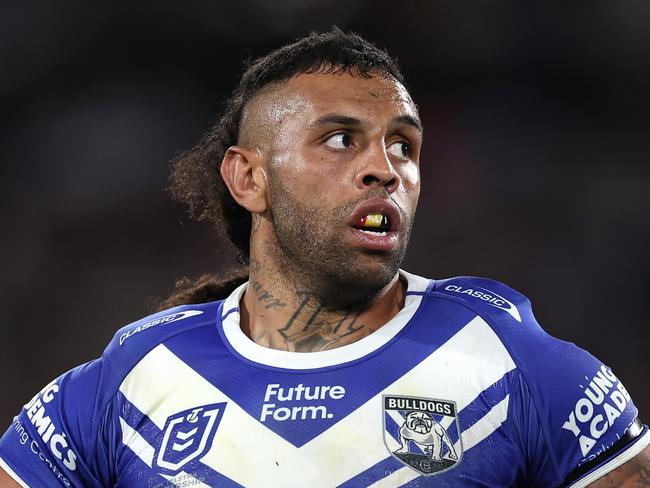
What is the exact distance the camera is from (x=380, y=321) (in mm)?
2320

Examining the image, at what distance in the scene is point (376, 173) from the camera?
2.20 m

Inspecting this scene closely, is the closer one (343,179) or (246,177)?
(343,179)

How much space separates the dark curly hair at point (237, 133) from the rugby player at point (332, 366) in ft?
0.04

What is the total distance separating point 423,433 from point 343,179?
2.16 ft

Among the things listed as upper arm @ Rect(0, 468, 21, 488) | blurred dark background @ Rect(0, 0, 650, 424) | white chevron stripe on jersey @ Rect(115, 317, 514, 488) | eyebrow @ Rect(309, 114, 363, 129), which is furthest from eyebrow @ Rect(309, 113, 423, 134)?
blurred dark background @ Rect(0, 0, 650, 424)

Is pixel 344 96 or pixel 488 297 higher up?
pixel 344 96

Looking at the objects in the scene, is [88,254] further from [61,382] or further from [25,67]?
[61,382]

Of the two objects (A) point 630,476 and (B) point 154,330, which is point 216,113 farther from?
(A) point 630,476

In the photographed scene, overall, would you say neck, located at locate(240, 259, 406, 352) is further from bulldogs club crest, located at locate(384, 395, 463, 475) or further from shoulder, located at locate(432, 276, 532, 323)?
bulldogs club crest, located at locate(384, 395, 463, 475)

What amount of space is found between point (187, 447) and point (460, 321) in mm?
734

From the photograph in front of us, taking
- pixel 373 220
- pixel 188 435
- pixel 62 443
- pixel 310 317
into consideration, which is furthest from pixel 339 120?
pixel 62 443

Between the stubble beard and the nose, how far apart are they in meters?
0.04

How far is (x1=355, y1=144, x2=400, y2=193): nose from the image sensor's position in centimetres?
220

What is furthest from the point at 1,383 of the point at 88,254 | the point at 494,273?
the point at 494,273
